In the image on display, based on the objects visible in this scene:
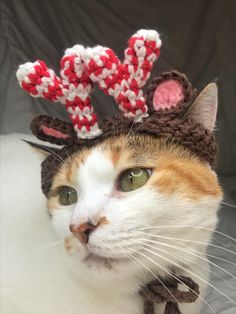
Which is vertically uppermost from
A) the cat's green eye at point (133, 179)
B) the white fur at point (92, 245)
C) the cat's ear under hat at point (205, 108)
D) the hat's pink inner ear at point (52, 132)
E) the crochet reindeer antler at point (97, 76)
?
the crochet reindeer antler at point (97, 76)

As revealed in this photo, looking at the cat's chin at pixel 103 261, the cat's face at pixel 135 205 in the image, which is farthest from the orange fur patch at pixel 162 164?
the cat's chin at pixel 103 261

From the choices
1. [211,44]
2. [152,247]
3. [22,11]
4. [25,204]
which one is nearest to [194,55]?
[211,44]

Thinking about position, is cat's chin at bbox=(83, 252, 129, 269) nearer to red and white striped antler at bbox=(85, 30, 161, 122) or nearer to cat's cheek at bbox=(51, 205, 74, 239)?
cat's cheek at bbox=(51, 205, 74, 239)

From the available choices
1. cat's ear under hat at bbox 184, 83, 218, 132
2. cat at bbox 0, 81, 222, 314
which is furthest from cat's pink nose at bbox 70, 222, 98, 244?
cat's ear under hat at bbox 184, 83, 218, 132

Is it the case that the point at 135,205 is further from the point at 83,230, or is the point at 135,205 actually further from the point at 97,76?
the point at 97,76

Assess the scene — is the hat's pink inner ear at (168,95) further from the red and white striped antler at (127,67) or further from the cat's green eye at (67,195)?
the cat's green eye at (67,195)

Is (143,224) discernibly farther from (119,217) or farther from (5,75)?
(5,75)

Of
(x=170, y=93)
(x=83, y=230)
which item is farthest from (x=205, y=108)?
(x=83, y=230)
